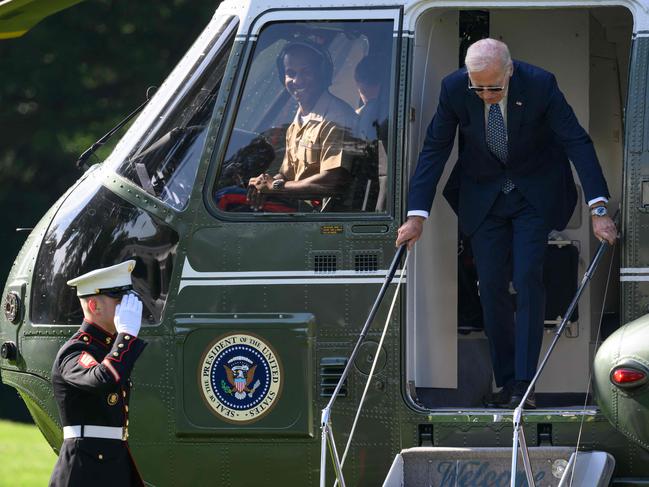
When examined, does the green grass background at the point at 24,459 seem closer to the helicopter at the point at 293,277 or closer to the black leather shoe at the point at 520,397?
the helicopter at the point at 293,277

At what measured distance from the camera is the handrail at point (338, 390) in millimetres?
6254

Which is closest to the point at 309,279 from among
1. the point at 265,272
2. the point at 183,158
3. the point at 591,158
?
the point at 265,272

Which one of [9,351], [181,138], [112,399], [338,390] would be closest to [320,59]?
[181,138]

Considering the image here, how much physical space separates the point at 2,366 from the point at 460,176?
8.50ft

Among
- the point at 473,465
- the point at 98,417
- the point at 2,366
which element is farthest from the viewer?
the point at 2,366

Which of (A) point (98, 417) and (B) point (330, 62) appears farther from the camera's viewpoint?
(B) point (330, 62)

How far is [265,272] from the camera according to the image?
6836mm

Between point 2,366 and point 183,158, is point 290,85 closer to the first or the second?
point 183,158

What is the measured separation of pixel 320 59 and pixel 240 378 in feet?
5.27

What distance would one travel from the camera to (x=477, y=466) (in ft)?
21.6

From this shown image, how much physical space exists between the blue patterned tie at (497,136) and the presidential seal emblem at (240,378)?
4.57 feet

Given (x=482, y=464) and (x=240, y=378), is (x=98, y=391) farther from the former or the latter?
(x=482, y=464)

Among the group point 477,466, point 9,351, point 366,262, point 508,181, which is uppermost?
point 508,181

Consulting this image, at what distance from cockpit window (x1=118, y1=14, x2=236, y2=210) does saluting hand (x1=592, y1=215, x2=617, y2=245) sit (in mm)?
1963
